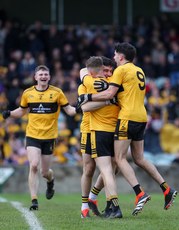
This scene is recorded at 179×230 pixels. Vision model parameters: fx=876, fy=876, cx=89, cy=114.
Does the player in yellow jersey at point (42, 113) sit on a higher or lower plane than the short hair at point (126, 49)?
lower

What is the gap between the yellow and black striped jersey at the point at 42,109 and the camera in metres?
14.7

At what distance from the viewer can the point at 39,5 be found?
30734mm

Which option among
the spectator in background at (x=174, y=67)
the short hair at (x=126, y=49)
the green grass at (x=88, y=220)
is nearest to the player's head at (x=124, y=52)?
the short hair at (x=126, y=49)

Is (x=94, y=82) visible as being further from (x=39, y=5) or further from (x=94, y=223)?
(x=39, y=5)

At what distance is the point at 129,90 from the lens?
12117 millimetres

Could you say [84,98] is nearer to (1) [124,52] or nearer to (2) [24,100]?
(1) [124,52]

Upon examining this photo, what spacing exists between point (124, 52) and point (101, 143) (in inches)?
52.0

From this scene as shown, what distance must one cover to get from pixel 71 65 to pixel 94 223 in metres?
16.0

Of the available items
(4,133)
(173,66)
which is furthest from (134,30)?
(4,133)

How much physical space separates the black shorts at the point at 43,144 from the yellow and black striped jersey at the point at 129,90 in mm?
2809

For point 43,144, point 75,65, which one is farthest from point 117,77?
point 75,65

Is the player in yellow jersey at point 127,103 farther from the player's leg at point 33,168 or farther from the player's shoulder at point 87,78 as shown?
the player's leg at point 33,168

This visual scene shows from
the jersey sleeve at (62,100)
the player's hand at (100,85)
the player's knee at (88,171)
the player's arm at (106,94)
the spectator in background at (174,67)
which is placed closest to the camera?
the player's arm at (106,94)

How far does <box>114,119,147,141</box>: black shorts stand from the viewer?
1208 centimetres
